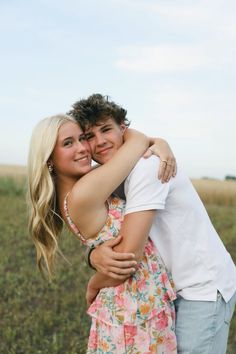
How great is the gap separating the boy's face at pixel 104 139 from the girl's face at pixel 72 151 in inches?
1.4

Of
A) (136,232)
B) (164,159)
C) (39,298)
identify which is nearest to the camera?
(136,232)

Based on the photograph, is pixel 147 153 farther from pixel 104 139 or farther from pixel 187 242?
pixel 187 242

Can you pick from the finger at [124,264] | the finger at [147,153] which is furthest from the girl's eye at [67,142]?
the finger at [124,264]

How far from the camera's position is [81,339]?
5.73m

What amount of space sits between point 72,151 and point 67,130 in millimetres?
100

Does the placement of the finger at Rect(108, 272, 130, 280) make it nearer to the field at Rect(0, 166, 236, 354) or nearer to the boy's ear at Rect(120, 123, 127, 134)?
the boy's ear at Rect(120, 123, 127, 134)

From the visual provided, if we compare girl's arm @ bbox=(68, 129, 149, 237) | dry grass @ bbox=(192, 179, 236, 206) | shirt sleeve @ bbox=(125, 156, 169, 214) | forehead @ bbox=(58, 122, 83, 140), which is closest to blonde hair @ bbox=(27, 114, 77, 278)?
forehead @ bbox=(58, 122, 83, 140)

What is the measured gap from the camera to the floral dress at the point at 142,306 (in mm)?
2516

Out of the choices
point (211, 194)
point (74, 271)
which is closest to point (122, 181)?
point (74, 271)

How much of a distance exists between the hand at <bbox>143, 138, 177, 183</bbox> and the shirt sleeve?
0.03 m

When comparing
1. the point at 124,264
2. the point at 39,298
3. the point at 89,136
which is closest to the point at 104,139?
the point at 89,136

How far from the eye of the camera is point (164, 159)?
96.7 inches

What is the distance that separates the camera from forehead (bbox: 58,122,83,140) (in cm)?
266

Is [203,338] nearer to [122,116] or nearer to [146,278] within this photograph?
[146,278]
